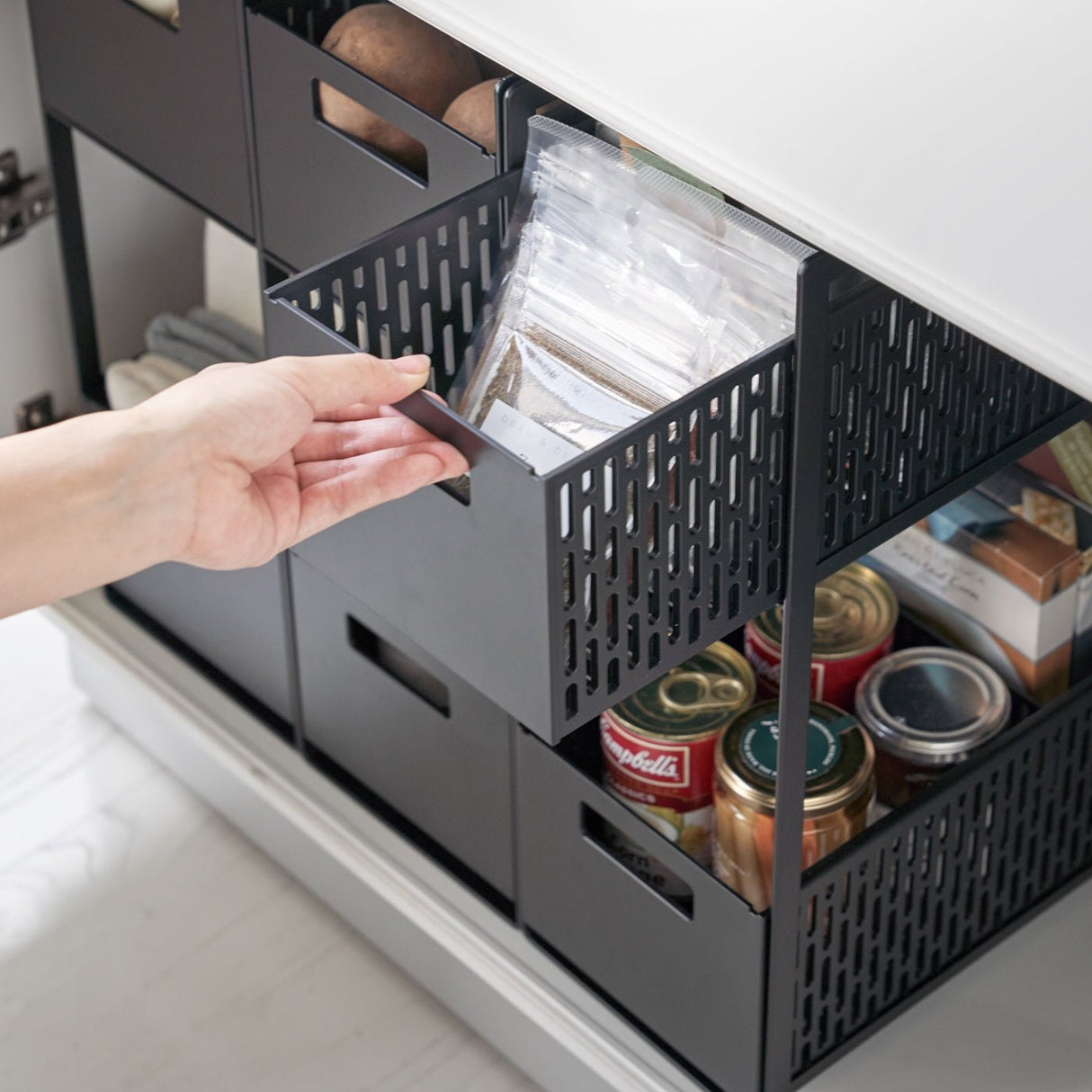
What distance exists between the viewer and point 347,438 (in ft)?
3.73

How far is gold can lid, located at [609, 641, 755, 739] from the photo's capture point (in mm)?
1271

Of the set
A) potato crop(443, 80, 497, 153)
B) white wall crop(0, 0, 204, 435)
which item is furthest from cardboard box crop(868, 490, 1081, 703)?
white wall crop(0, 0, 204, 435)

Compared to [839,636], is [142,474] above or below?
above

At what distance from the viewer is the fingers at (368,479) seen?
97 centimetres

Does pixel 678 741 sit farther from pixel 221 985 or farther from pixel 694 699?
pixel 221 985

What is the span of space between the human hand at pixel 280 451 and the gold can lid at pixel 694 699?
0.29 meters

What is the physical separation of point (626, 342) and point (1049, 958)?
0.67 m

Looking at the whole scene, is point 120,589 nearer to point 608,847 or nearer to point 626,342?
point 608,847

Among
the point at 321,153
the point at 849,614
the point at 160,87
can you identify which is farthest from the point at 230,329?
the point at 849,614

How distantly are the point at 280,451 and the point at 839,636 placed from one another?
0.50m

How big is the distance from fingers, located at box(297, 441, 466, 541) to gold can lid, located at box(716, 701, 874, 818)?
13.0 inches

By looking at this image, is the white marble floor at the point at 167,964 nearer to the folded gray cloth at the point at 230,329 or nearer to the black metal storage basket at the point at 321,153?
the folded gray cloth at the point at 230,329

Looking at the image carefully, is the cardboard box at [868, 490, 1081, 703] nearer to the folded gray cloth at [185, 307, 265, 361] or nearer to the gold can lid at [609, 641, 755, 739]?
the gold can lid at [609, 641, 755, 739]

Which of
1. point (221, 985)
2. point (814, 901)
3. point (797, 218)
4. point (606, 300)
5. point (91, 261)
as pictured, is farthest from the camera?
point (91, 261)
